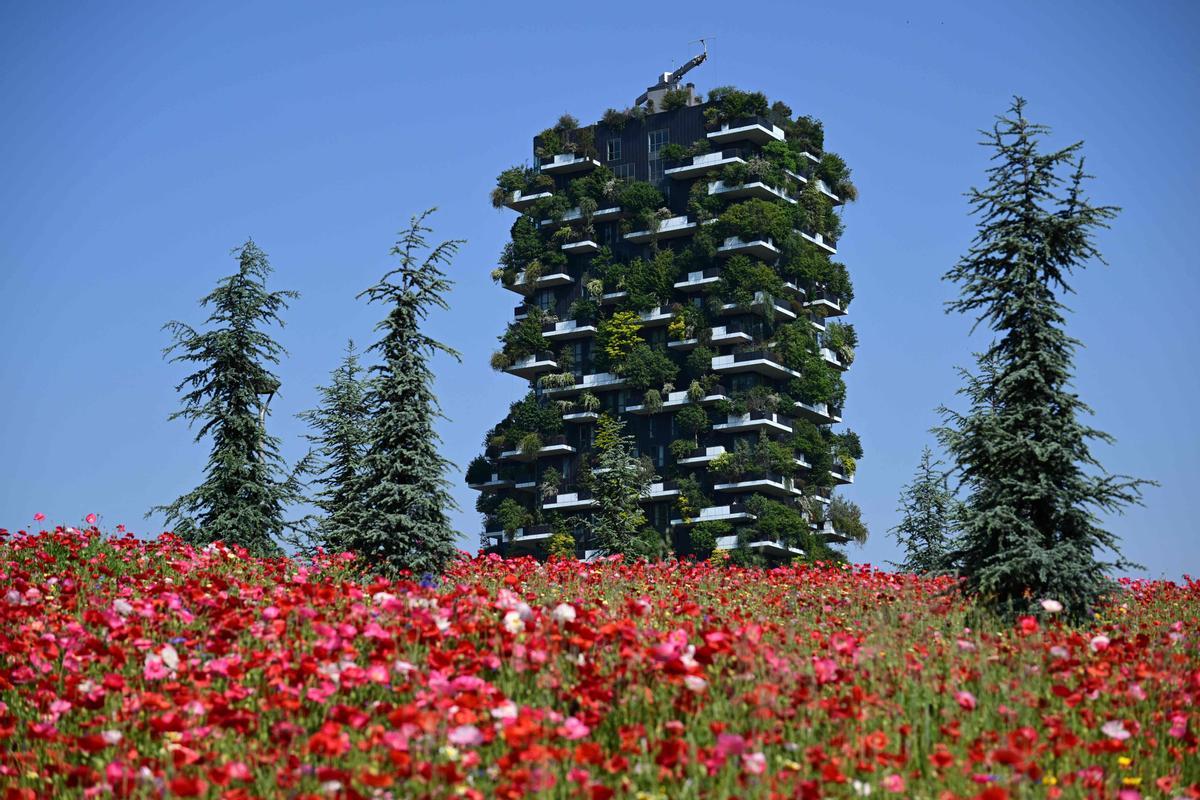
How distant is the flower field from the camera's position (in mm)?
8305

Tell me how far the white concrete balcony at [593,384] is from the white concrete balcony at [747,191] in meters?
14.9

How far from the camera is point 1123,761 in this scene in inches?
352

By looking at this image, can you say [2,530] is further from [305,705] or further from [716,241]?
[716,241]

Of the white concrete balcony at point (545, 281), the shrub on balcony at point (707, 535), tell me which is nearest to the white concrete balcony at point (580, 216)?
the white concrete balcony at point (545, 281)

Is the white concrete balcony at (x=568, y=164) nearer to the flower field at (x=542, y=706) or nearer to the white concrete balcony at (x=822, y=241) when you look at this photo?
the white concrete balcony at (x=822, y=241)

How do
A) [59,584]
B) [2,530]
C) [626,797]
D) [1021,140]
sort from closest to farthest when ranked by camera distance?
[626,797]
[59,584]
[2,530]
[1021,140]

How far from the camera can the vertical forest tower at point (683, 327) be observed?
88250mm

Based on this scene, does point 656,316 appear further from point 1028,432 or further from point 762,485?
point 1028,432

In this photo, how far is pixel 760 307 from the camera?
89.4m

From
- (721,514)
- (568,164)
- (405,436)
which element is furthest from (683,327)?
(405,436)

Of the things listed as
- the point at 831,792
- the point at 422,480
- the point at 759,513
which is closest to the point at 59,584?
the point at 831,792

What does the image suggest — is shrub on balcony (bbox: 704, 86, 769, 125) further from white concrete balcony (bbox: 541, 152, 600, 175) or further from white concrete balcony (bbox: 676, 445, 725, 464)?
white concrete balcony (bbox: 676, 445, 725, 464)

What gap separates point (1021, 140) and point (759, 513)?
6518cm

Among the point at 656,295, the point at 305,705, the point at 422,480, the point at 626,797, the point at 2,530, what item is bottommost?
the point at 626,797
